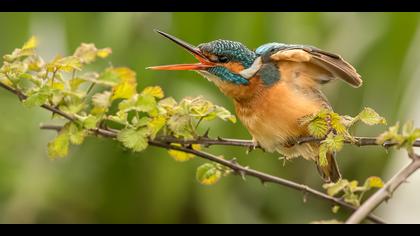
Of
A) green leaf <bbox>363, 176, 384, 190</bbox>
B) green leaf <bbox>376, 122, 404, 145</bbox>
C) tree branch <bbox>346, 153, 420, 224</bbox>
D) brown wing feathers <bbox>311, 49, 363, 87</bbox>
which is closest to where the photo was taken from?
tree branch <bbox>346, 153, 420, 224</bbox>

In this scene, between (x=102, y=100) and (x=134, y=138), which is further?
(x=102, y=100)

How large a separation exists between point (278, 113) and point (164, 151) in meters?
1.38

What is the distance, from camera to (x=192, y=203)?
3490mm

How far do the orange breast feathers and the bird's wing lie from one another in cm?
11

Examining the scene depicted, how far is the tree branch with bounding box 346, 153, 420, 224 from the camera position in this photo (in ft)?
3.44

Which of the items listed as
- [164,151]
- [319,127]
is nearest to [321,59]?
[319,127]

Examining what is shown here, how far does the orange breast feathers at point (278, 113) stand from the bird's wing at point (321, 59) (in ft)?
0.35

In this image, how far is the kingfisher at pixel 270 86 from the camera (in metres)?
2.19

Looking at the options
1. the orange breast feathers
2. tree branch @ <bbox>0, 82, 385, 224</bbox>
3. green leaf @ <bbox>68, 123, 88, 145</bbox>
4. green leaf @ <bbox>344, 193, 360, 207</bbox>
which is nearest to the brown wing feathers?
the orange breast feathers

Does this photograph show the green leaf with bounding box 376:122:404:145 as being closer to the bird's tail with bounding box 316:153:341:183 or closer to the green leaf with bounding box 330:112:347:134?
the green leaf with bounding box 330:112:347:134

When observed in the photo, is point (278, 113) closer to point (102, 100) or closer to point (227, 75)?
point (227, 75)

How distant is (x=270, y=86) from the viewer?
2.25m
